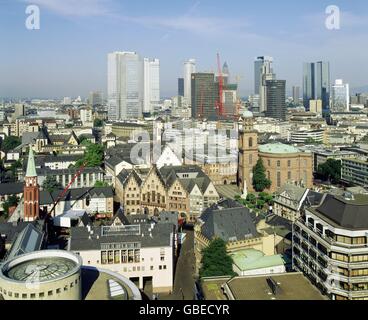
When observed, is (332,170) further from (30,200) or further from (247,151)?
(30,200)

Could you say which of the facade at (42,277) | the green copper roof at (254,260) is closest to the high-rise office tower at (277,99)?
the green copper roof at (254,260)

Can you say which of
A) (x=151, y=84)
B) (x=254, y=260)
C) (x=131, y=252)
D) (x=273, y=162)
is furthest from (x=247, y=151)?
(x=151, y=84)

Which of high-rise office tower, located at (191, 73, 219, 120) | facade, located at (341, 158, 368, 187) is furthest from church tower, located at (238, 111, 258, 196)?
high-rise office tower, located at (191, 73, 219, 120)

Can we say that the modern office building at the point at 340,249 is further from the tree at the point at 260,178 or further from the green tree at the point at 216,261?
the tree at the point at 260,178

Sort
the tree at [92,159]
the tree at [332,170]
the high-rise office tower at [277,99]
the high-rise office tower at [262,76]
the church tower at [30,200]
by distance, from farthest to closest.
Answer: the high-rise office tower at [262,76] < the high-rise office tower at [277,99] < the tree at [92,159] < the tree at [332,170] < the church tower at [30,200]

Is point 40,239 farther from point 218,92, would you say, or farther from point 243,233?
point 218,92
